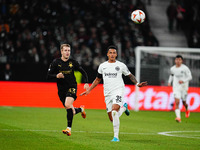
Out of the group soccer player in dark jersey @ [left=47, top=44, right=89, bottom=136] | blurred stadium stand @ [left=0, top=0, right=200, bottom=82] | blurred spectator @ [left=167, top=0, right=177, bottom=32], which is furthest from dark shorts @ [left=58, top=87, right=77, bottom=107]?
blurred spectator @ [left=167, top=0, right=177, bottom=32]

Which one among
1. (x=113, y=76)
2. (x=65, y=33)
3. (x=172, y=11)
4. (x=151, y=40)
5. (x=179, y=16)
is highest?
(x=172, y=11)

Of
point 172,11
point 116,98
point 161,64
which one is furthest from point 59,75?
point 172,11

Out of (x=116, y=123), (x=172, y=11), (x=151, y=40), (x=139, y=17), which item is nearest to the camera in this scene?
(x=116, y=123)

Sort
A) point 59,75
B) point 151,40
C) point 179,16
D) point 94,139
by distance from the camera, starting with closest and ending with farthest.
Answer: point 94,139 < point 59,75 < point 151,40 < point 179,16

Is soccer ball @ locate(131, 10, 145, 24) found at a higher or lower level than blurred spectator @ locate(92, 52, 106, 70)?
higher

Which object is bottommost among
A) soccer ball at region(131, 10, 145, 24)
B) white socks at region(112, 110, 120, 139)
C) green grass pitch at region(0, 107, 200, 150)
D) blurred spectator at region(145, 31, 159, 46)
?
green grass pitch at region(0, 107, 200, 150)

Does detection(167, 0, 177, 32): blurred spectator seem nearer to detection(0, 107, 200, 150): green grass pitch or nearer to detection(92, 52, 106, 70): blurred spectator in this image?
detection(92, 52, 106, 70): blurred spectator

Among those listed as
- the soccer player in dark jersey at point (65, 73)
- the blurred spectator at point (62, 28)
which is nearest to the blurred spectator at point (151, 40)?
the blurred spectator at point (62, 28)

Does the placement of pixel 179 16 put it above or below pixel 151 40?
above

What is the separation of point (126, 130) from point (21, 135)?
11.0 feet

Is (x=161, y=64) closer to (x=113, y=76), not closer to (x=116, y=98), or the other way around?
(x=113, y=76)

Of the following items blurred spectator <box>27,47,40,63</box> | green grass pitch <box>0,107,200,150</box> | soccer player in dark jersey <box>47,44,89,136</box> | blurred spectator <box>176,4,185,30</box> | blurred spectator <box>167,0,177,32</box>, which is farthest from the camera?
blurred spectator <box>176,4,185,30</box>

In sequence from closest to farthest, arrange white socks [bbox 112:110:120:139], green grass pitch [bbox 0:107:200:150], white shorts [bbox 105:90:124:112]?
green grass pitch [bbox 0:107:200:150] < white socks [bbox 112:110:120:139] < white shorts [bbox 105:90:124:112]

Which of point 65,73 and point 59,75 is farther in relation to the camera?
point 65,73
